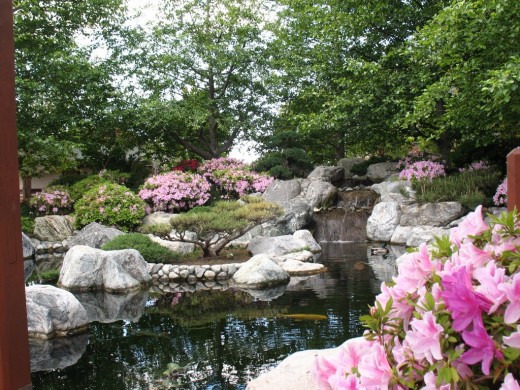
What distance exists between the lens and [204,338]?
20.2 feet

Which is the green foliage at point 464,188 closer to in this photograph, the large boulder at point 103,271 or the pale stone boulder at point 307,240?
the pale stone boulder at point 307,240

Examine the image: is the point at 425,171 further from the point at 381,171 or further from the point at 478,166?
the point at 381,171

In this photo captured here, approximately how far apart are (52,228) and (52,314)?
35.2 feet

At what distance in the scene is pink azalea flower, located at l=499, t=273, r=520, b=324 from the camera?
3.46 ft

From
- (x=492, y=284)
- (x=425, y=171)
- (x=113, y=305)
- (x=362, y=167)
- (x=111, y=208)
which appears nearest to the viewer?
(x=492, y=284)

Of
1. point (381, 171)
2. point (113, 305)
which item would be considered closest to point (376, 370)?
point (113, 305)

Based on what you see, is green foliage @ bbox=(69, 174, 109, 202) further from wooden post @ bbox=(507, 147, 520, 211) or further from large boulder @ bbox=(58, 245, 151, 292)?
wooden post @ bbox=(507, 147, 520, 211)

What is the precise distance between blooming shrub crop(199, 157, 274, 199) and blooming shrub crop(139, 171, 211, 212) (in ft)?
2.73

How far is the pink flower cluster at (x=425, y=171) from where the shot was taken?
15461 mm

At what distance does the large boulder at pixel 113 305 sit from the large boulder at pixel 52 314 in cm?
58

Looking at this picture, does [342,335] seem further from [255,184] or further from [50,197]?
[50,197]

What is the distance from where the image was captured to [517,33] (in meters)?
9.89

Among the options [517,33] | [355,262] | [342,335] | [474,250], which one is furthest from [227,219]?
[474,250]

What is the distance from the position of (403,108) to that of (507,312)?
44.8 ft
